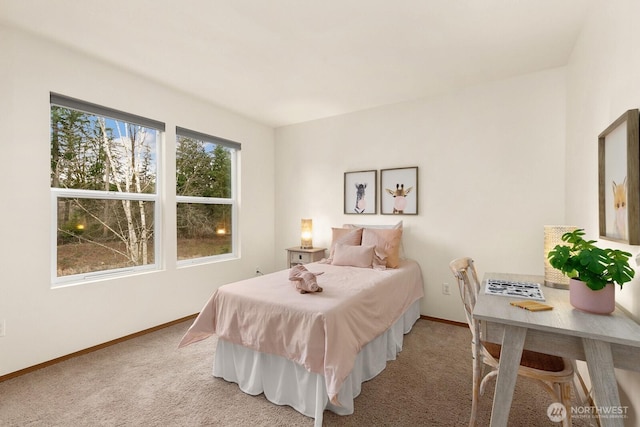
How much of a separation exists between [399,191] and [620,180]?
90.0 inches

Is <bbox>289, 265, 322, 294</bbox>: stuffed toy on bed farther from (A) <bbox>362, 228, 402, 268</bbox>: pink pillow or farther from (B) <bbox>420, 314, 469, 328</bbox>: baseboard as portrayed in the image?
(B) <bbox>420, 314, 469, 328</bbox>: baseboard

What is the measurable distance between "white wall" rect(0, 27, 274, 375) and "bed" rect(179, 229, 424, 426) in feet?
3.74

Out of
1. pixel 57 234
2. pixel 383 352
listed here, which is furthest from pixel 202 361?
pixel 57 234

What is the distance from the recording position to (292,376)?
1947 millimetres

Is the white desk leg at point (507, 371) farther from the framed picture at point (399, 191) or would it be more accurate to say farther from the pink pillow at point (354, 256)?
the framed picture at point (399, 191)

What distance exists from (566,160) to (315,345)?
2.88m

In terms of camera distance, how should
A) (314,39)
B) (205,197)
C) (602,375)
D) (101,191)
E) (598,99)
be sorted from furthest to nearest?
(205,197) < (101,191) < (314,39) < (598,99) < (602,375)

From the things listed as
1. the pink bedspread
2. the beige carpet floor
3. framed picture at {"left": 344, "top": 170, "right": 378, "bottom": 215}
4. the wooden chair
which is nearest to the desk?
the wooden chair

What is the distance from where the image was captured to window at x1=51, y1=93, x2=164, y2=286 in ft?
8.75

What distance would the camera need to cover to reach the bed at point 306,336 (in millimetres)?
1787

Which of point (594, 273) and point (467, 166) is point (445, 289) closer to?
point (467, 166)

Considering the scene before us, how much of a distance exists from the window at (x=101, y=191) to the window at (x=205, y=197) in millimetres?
309

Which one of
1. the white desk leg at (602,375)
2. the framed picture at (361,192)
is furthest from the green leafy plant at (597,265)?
the framed picture at (361,192)

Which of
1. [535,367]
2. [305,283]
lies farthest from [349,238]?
[535,367]
